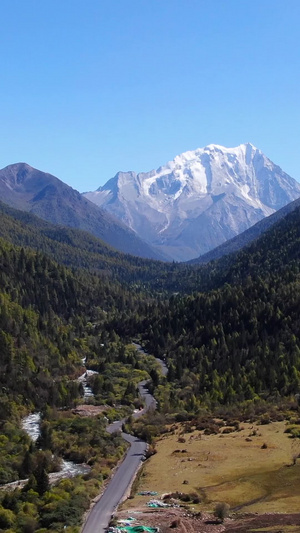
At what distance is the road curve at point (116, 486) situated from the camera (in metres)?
79.3

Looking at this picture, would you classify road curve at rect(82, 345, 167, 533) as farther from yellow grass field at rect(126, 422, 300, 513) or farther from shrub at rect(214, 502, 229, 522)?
shrub at rect(214, 502, 229, 522)

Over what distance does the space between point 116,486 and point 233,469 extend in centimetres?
2004

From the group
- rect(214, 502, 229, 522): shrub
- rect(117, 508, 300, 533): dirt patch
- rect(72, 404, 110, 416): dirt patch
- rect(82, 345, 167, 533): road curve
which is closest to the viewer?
rect(117, 508, 300, 533): dirt patch

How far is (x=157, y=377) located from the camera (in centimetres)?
19062

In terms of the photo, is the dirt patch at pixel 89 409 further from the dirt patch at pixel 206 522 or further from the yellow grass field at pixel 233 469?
the dirt patch at pixel 206 522

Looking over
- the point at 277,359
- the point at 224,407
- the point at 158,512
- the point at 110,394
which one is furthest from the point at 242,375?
the point at 158,512

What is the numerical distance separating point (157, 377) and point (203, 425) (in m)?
57.2

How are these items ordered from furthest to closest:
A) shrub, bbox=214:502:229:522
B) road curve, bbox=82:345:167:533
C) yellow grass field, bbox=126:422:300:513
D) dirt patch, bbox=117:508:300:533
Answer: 1. yellow grass field, bbox=126:422:300:513
2. road curve, bbox=82:345:167:533
3. shrub, bbox=214:502:229:522
4. dirt patch, bbox=117:508:300:533

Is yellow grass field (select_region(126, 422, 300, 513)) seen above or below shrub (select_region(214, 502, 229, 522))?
below

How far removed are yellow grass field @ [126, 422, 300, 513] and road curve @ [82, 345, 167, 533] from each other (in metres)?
2.75

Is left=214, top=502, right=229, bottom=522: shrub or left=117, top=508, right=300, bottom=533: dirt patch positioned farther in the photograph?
left=214, top=502, right=229, bottom=522: shrub

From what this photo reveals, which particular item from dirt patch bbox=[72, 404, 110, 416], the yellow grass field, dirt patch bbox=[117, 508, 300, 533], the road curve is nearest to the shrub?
dirt patch bbox=[117, 508, 300, 533]

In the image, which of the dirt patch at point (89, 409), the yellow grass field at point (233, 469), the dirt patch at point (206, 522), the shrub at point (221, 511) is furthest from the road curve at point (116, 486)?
the shrub at point (221, 511)

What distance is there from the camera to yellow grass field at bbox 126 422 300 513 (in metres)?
85.6
